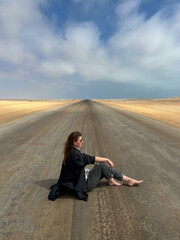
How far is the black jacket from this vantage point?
3.06 meters

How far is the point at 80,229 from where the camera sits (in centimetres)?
235

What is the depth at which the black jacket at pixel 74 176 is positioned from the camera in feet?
10.0

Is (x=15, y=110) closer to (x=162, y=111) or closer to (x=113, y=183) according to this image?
(x=162, y=111)

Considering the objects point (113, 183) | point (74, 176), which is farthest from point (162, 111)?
point (74, 176)

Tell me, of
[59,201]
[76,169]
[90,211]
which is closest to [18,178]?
[59,201]

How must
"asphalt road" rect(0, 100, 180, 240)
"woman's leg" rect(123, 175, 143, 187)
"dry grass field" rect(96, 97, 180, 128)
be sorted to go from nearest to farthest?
"asphalt road" rect(0, 100, 180, 240) < "woman's leg" rect(123, 175, 143, 187) < "dry grass field" rect(96, 97, 180, 128)

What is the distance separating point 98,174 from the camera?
11.2 feet

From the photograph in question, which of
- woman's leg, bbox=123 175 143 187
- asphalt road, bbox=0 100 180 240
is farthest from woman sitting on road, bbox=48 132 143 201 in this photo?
woman's leg, bbox=123 175 143 187

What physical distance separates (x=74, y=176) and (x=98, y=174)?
546mm

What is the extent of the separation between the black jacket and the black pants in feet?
0.59

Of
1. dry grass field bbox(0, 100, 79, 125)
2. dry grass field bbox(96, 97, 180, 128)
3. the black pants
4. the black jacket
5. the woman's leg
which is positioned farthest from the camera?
dry grass field bbox(0, 100, 79, 125)

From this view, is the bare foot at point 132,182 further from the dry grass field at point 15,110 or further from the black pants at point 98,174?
the dry grass field at point 15,110

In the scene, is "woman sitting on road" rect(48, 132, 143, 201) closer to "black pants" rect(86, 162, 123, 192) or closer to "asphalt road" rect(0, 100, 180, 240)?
"black pants" rect(86, 162, 123, 192)

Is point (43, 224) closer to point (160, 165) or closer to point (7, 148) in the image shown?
point (160, 165)
